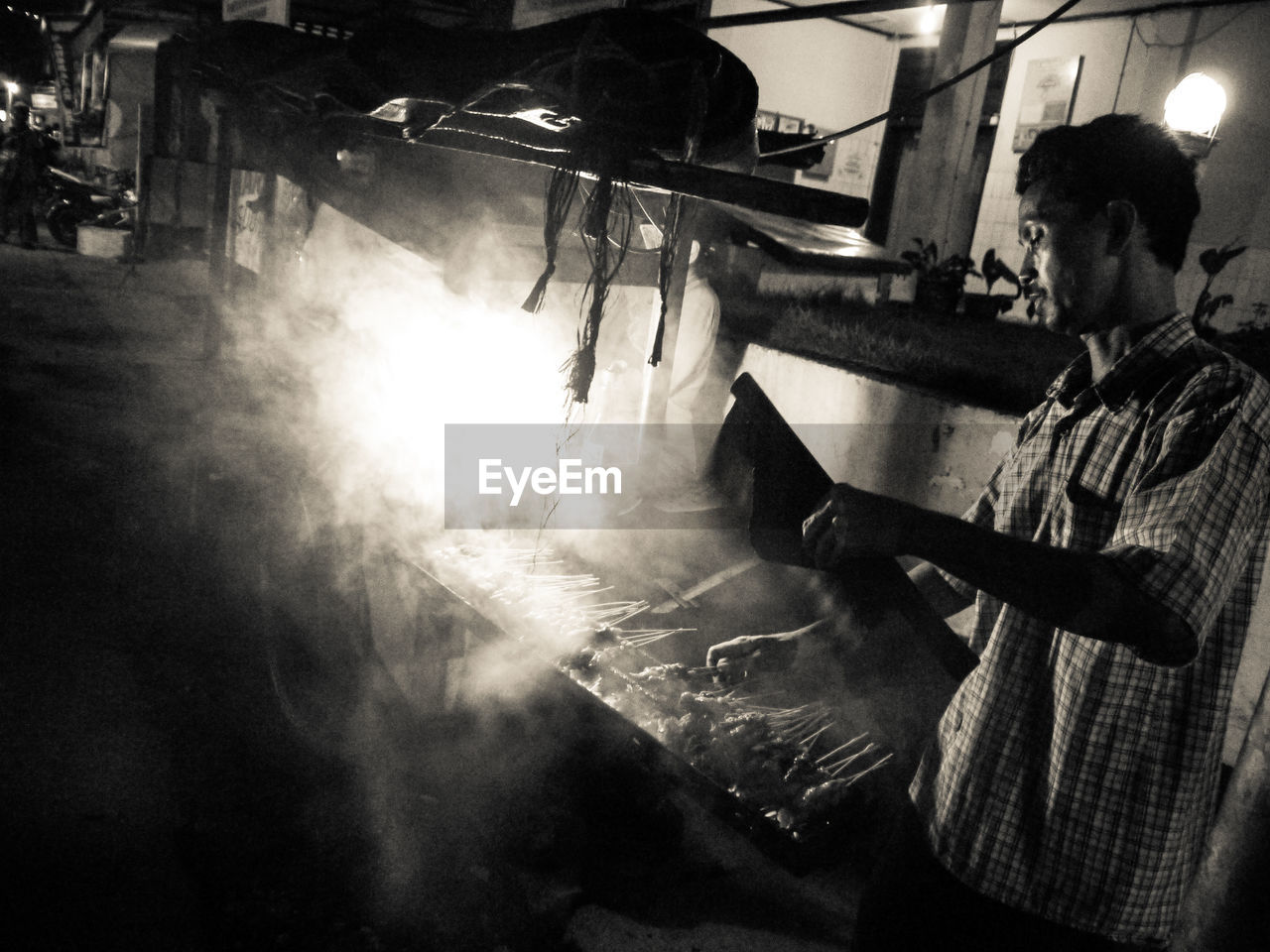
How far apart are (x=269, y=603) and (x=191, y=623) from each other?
1065 mm

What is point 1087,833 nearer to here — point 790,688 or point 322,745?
point 790,688

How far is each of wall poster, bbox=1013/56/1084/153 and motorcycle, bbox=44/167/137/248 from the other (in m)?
19.1

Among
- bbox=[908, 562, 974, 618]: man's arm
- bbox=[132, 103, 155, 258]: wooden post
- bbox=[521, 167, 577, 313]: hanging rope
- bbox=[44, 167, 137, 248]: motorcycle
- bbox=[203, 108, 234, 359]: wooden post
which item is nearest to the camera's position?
bbox=[908, 562, 974, 618]: man's arm

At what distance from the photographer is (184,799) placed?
4.51 m

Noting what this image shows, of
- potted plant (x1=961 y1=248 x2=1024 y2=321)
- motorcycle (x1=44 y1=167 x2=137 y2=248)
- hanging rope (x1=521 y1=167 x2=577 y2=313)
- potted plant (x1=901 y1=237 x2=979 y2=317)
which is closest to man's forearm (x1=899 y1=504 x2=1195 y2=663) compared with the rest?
hanging rope (x1=521 y1=167 x2=577 y2=313)

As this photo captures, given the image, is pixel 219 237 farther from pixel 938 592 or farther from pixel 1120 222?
pixel 1120 222

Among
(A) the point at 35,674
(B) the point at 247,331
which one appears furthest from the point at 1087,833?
(B) the point at 247,331

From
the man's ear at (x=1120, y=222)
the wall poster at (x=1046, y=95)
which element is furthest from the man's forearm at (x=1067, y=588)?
the wall poster at (x=1046, y=95)

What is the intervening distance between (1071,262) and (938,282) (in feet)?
28.3

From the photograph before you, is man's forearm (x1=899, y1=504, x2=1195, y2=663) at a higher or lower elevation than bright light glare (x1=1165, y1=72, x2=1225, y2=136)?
lower

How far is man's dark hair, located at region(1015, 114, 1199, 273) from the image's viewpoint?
1.85m

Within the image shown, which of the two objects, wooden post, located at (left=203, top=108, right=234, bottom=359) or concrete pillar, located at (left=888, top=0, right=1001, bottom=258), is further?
concrete pillar, located at (left=888, top=0, right=1001, bottom=258)

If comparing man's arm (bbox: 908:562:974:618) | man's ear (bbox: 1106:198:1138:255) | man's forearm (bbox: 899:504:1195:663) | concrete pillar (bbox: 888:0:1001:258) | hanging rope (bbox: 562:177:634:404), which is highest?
concrete pillar (bbox: 888:0:1001:258)

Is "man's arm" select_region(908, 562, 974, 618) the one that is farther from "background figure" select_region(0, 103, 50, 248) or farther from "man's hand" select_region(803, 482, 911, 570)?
"background figure" select_region(0, 103, 50, 248)
